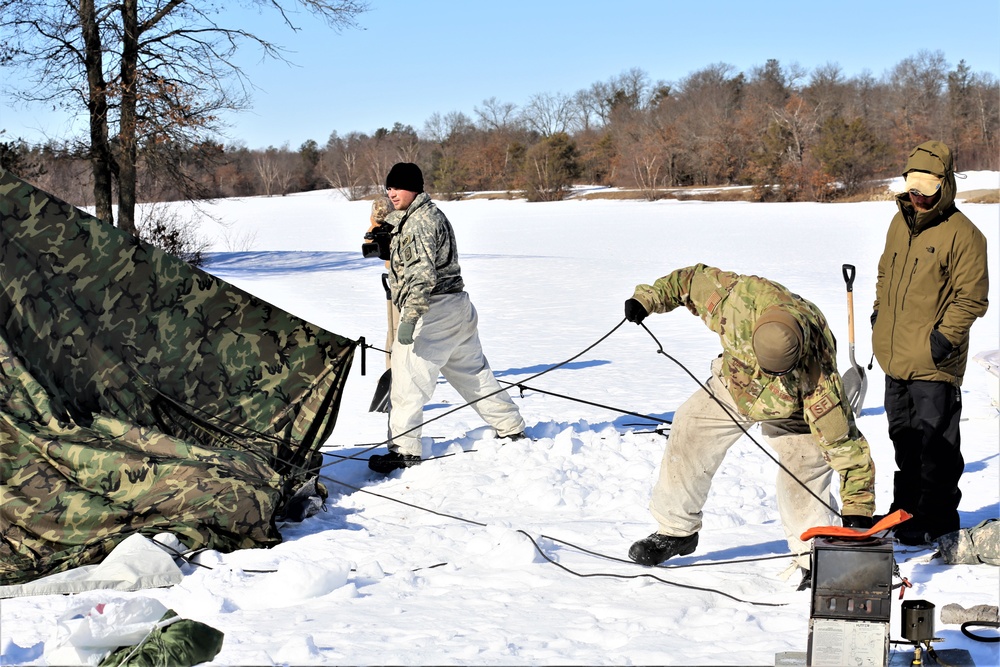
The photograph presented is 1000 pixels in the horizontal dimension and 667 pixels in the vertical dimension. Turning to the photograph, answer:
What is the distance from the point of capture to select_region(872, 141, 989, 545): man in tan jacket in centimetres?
496

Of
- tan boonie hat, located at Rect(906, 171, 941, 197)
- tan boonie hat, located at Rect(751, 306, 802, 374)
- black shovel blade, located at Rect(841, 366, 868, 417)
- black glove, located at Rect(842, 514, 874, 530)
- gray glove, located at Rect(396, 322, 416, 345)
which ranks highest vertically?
tan boonie hat, located at Rect(906, 171, 941, 197)

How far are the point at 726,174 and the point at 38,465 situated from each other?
62628mm

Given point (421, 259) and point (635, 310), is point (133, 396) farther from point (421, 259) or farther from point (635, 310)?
point (635, 310)

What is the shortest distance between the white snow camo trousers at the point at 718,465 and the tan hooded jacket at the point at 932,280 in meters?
0.93

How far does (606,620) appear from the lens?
4.04m

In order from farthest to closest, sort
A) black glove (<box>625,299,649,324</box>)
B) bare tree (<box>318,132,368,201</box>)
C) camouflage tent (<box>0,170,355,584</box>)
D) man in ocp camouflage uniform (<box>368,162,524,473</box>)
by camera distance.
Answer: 1. bare tree (<box>318,132,368,201</box>)
2. man in ocp camouflage uniform (<box>368,162,524,473</box>)
3. camouflage tent (<box>0,170,355,584</box>)
4. black glove (<box>625,299,649,324</box>)

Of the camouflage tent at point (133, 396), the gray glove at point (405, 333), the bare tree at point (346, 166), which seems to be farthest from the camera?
the bare tree at point (346, 166)

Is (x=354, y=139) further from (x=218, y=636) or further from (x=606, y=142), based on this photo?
(x=218, y=636)

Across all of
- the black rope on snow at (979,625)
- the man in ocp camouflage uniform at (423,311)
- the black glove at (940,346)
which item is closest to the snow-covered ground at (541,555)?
the black rope on snow at (979,625)

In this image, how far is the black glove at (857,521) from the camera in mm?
3934

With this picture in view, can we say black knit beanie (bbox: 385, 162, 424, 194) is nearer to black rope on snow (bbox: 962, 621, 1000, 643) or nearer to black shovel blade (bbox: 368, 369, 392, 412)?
black shovel blade (bbox: 368, 369, 392, 412)

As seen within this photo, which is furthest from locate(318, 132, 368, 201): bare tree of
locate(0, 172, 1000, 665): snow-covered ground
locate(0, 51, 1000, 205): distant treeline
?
locate(0, 172, 1000, 665): snow-covered ground

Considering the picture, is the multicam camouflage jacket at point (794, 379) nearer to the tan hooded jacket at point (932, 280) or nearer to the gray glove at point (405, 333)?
the tan hooded jacket at point (932, 280)

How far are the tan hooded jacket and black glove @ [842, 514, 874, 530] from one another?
1.42m
